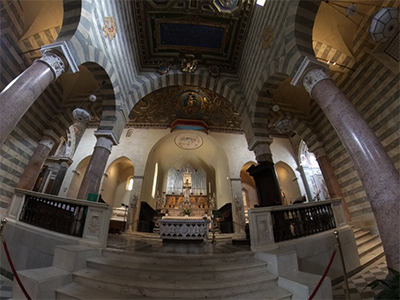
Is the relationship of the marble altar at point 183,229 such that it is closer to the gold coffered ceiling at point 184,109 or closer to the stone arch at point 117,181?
the stone arch at point 117,181

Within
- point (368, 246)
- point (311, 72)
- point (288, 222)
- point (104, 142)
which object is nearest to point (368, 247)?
point (368, 246)

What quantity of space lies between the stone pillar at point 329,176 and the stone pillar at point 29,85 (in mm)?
9955

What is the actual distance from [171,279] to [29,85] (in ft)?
14.0

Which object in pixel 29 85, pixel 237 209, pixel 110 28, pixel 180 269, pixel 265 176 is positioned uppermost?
pixel 110 28

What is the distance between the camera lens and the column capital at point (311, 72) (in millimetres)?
3921

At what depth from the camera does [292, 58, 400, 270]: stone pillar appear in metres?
2.49

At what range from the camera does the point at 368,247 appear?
17.3ft

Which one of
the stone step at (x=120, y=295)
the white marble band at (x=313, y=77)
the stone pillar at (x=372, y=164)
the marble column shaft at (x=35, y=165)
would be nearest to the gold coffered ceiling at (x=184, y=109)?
the marble column shaft at (x=35, y=165)

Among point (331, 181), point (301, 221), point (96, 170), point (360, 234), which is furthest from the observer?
point (331, 181)

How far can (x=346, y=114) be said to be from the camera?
327 cm

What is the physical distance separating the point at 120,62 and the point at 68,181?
28.6ft


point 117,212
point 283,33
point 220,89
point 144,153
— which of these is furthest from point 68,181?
point 283,33

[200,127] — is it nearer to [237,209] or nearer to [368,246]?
[237,209]

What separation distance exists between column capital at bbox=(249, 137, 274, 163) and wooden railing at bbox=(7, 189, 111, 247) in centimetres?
509
